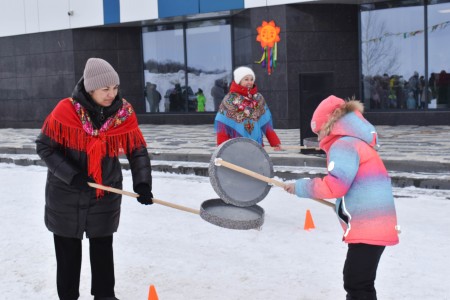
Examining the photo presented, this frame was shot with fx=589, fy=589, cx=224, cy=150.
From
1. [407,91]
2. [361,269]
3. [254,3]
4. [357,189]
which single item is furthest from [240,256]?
[407,91]

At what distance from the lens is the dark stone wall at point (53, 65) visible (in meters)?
19.2

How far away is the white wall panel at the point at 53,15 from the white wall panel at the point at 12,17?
847 mm

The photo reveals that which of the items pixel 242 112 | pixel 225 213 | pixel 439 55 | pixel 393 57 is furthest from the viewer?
pixel 393 57

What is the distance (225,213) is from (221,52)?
48.8 feet

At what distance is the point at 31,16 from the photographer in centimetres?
1964

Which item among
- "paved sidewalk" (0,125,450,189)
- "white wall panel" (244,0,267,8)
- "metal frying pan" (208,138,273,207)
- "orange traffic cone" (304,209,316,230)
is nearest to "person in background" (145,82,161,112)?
"paved sidewalk" (0,125,450,189)

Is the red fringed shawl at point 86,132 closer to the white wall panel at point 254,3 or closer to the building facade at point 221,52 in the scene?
the building facade at point 221,52

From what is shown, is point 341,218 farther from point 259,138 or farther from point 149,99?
point 149,99

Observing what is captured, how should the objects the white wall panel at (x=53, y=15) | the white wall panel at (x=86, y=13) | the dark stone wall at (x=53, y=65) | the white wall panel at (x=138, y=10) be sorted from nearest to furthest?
the white wall panel at (x=138, y=10), the white wall panel at (x=86, y=13), the white wall panel at (x=53, y=15), the dark stone wall at (x=53, y=65)

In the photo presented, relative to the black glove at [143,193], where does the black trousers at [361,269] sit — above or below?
below

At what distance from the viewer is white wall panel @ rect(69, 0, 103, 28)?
18.6 meters

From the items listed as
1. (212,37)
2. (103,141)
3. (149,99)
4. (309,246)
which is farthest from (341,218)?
(149,99)

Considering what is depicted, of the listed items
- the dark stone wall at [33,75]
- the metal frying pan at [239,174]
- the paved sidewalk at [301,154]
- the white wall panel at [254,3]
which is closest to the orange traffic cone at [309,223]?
the paved sidewalk at [301,154]

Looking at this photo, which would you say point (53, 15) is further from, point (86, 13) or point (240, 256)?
point (240, 256)
